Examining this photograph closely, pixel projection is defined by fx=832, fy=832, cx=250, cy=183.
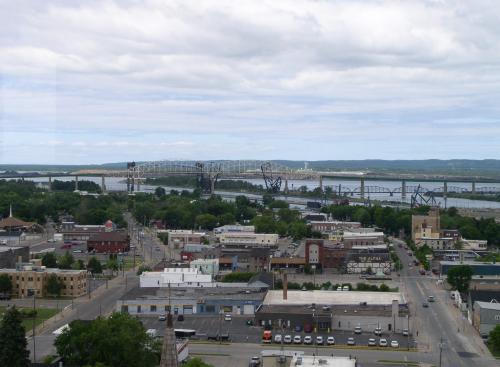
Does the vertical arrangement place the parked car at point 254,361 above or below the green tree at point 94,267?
below

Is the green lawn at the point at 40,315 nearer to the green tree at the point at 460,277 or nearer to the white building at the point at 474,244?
the green tree at the point at 460,277

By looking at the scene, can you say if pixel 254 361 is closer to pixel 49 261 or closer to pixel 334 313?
pixel 334 313

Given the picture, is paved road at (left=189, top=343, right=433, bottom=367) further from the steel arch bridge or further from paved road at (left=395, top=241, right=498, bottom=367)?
the steel arch bridge

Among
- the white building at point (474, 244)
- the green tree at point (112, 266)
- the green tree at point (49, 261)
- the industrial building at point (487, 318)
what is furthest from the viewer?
the white building at point (474, 244)

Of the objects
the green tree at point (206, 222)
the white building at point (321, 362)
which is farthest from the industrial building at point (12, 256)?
the green tree at point (206, 222)

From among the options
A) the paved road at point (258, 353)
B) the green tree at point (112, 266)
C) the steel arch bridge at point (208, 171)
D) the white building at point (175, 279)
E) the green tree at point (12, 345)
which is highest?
the steel arch bridge at point (208, 171)

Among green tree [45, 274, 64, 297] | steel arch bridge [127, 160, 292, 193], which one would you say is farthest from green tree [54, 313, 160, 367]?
steel arch bridge [127, 160, 292, 193]

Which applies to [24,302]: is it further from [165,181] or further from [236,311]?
[165,181]
